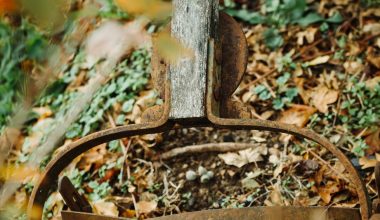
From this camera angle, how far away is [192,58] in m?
1.79

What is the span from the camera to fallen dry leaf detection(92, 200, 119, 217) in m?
2.49

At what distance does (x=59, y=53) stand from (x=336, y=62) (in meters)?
2.31

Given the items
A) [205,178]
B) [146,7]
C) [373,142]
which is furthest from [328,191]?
[146,7]

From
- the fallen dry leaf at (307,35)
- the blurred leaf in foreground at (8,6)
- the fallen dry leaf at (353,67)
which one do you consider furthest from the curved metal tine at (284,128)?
the fallen dry leaf at (307,35)

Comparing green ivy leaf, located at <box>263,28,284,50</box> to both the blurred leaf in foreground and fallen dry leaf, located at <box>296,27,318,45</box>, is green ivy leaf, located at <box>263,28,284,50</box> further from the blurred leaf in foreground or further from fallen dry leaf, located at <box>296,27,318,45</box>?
the blurred leaf in foreground

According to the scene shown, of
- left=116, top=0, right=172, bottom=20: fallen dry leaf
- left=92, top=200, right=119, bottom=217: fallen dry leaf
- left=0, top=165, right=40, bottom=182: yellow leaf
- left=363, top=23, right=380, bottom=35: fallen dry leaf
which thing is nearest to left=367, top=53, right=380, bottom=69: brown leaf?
left=363, top=23, right=380, bottom=35: fallen dry leaf

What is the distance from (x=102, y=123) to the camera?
304cm

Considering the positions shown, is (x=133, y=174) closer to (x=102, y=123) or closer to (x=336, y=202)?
(x=102, y=123)

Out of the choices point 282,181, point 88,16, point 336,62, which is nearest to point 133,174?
point 282,181

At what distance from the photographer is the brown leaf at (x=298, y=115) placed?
107 inches

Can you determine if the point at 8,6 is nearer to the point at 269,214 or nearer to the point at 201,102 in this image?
the point at 201,102

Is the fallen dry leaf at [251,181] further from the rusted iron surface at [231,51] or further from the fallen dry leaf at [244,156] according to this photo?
the rusted iron surface at [231,51]

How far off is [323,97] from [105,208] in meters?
1.19

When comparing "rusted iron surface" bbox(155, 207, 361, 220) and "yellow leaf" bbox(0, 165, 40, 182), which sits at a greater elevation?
"yellow leaf" bbox(0, 165, 40, 182)
